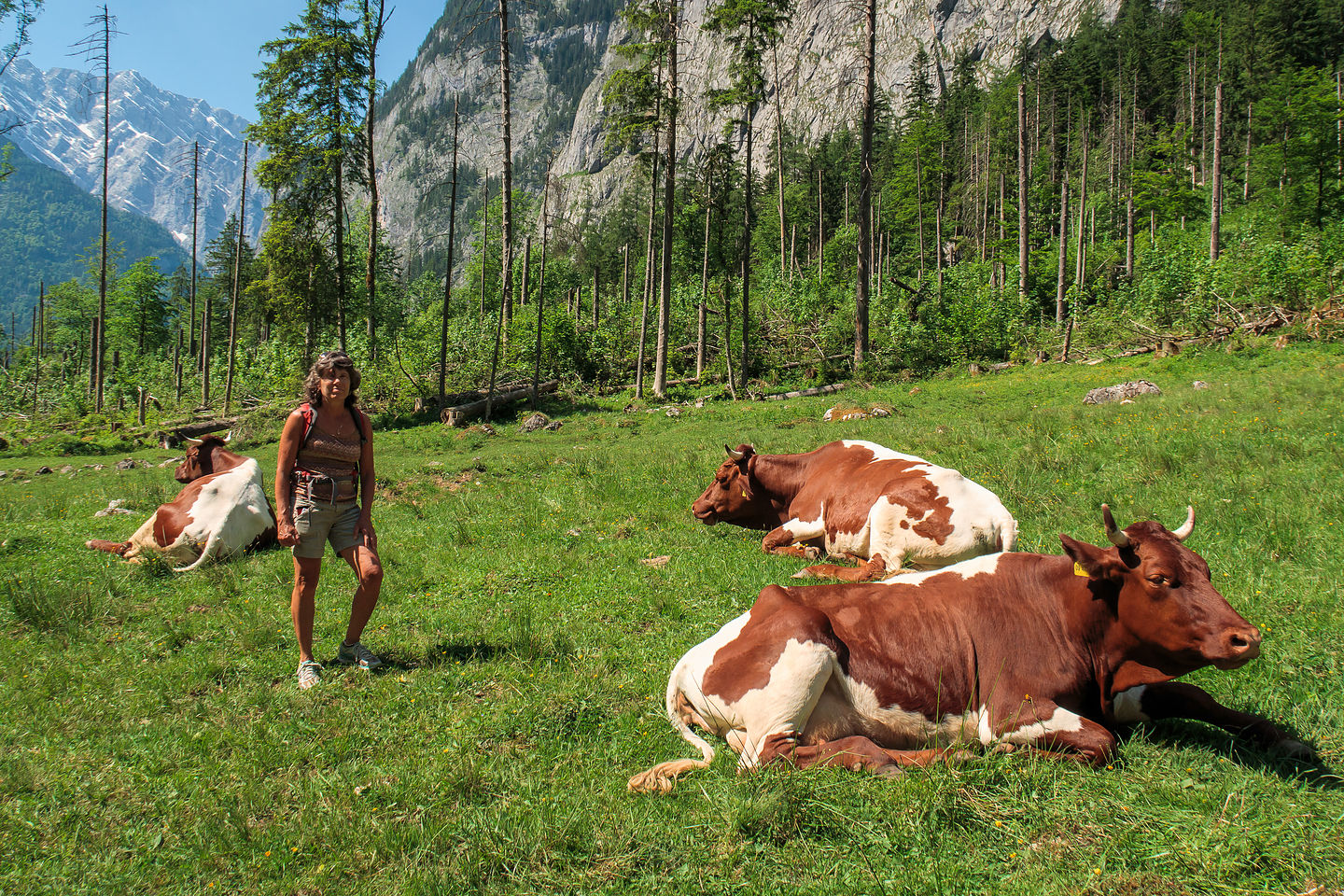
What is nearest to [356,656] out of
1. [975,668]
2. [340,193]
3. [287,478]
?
[287,478]

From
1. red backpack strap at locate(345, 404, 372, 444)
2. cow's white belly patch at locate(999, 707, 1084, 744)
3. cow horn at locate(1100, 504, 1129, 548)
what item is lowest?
cow's white belly patch at locate(999, 707, 1084, 744)

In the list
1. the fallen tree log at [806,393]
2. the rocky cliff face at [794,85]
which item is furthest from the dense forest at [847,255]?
the rocky cliff face at [794,85]

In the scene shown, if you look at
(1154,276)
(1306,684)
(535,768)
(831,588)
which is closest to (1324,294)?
(1154,276)

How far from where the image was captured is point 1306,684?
160 inches

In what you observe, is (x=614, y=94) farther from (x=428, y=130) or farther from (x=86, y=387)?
(x=428, y=130)

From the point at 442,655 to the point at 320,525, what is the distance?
4.31ft

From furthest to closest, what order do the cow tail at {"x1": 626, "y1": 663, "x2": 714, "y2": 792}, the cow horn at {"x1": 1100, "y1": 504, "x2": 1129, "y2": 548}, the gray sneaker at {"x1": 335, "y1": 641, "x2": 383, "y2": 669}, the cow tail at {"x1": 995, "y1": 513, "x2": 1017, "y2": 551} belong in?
the cow tail at {"x1": 995, "y1": 513, "x2": 1017, "y2": 551}, the gray sneaker at {"x1": 335, "y1": 641, "x2": 383, "y2": 669}, the cow tail at {"x1": 626, "y1": 663, "x2": 714, "y2": 792}, the cow horn at {"x1": 1100, "y1": 504, "x2": 1129, "y2": 548}

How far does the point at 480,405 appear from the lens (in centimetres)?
2667

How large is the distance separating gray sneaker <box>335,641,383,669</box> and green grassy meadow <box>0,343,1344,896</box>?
13 cm

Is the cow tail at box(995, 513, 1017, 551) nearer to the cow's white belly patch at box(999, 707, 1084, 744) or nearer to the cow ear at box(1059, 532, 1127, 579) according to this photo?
the cow ear at box(1059, 532, 1127, 579)

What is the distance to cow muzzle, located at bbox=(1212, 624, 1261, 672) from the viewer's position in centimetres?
311

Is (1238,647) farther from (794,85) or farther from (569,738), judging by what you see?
(794,85)

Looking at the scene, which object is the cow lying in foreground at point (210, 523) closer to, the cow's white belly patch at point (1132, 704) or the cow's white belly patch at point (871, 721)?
the cow's white belly patch at point (871, 721)

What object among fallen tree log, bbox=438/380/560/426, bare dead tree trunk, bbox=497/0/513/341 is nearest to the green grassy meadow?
fallen tree log, bbox=438/380/560/426
